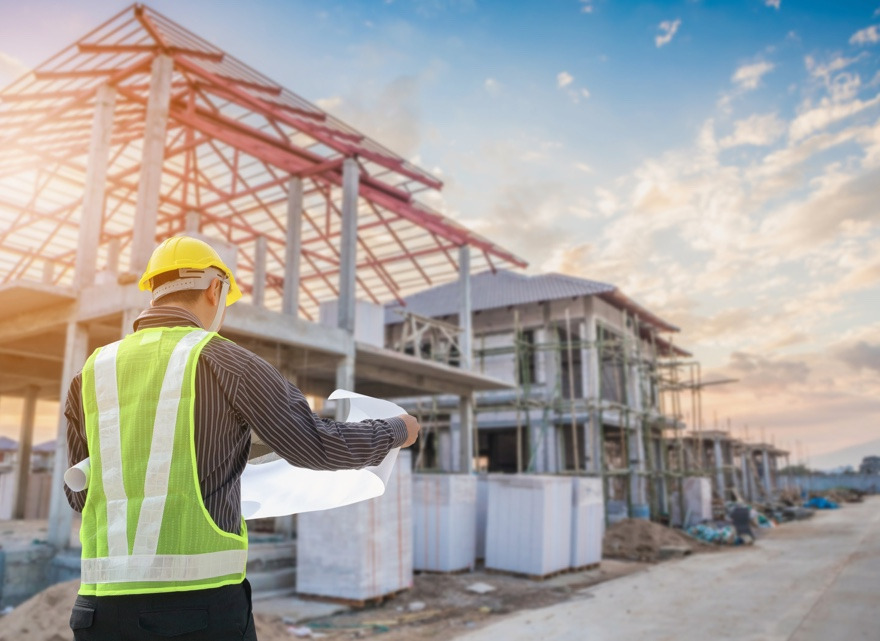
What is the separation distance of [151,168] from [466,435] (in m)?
11.5

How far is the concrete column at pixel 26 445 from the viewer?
19.6 metres

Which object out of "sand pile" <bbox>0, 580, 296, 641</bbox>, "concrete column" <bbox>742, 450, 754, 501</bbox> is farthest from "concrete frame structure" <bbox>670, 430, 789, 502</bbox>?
"sand pile" <bbox>0, 580, 296, 641</bbox>

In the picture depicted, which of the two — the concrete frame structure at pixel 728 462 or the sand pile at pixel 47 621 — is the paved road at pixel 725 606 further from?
the concrete frame structure at pixel 728 462

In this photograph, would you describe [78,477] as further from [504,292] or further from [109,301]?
[504,292]

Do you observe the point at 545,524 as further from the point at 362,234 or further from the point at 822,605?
the point at 362,234

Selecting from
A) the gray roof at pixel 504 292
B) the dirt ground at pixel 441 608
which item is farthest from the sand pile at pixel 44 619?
the gray roof at pixel 504 292

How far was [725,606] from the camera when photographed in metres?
9.62

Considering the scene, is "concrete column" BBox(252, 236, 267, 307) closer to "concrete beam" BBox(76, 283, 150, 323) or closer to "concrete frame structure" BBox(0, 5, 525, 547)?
"concrete frame structure" BBox(0, 5, 525, 547)

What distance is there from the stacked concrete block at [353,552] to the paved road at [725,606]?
2.06 meters

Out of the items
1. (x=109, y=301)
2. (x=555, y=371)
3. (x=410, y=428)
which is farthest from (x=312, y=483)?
(x=555, y=371)

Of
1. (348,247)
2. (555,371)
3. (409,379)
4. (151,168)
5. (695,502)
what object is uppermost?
(151,168)

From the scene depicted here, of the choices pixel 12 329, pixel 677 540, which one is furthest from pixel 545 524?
pixel 12 329

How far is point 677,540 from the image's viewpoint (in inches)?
742

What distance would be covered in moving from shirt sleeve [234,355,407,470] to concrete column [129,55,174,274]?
28.0ft
